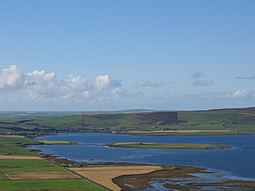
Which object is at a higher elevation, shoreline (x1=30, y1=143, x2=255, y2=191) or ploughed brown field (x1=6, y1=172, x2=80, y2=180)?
ploughed brown field (x1=6, y1=172, x2=80, y2=180)

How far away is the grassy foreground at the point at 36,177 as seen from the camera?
83.8 metres

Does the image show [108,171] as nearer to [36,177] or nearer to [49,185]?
[36,177]

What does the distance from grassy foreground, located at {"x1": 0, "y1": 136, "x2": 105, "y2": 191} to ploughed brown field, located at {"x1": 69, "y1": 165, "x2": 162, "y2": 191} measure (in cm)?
278

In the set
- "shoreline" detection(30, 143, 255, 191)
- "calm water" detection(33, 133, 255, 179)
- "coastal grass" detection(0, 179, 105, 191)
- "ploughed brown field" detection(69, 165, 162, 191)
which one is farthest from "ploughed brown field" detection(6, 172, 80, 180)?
"calm water" detection(33, 133, 255, 179)

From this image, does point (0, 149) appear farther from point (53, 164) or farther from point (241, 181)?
point (241, 181)

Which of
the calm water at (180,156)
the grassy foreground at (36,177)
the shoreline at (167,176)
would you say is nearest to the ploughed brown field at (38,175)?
the grassy foreground at (36,177)

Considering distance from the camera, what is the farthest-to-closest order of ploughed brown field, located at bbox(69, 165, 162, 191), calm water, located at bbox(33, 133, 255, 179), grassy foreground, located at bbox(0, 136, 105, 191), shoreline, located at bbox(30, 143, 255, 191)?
calm water, located at bbox(33, 133, 255, 179) → ploughed brown field, located at bbox(69, 165, 162, 191) → shoreline, located at bbox(30, 143, 255, 191) → grassy foreground, located at bbox(0, 136, 105, 191)

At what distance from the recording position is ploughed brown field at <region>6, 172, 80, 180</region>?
3748 inches

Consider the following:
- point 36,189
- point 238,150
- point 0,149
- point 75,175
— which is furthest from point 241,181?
point 0,149

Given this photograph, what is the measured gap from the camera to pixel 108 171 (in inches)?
4220

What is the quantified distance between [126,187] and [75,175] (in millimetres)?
16322

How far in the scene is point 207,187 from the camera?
8725 cm

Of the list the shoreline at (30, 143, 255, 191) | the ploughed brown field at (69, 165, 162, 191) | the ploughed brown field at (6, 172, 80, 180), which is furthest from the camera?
the ploughed brown field at (6, 172, 80, 180)

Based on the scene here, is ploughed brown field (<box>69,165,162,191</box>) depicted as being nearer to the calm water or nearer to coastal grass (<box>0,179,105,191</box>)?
coastal grass (<box>0,179,105,191</box>)
